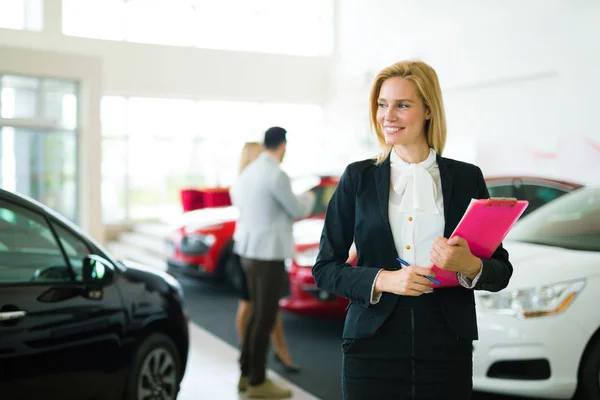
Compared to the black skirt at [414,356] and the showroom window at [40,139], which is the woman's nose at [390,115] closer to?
the black skirt at [414,356]

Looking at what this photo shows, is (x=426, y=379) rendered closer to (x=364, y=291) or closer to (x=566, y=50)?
(x=364, y=291)

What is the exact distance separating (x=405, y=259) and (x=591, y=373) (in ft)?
8.54

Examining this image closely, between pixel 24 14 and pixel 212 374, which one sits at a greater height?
pixel 24 14

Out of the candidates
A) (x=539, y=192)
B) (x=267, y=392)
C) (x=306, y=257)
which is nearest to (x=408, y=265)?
(x=267, y=392)

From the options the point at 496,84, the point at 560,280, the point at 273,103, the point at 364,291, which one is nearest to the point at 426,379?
the point at 364,291

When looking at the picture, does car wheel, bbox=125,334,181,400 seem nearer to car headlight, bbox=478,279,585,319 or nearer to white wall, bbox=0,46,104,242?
car headlight, bbox=478,279,585,319

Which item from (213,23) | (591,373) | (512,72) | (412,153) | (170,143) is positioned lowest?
(591,373)

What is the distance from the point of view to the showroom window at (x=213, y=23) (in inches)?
597

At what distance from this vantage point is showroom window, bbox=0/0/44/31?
46.3 feet

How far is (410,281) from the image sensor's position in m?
1.75

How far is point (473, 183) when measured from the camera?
1942mm

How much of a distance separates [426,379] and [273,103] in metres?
15.3

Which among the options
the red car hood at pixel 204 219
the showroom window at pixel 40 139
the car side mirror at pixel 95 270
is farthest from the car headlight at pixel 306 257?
the showroom window at pixel 40 139

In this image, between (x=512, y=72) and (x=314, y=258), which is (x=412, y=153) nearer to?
(x=314, y=258)
